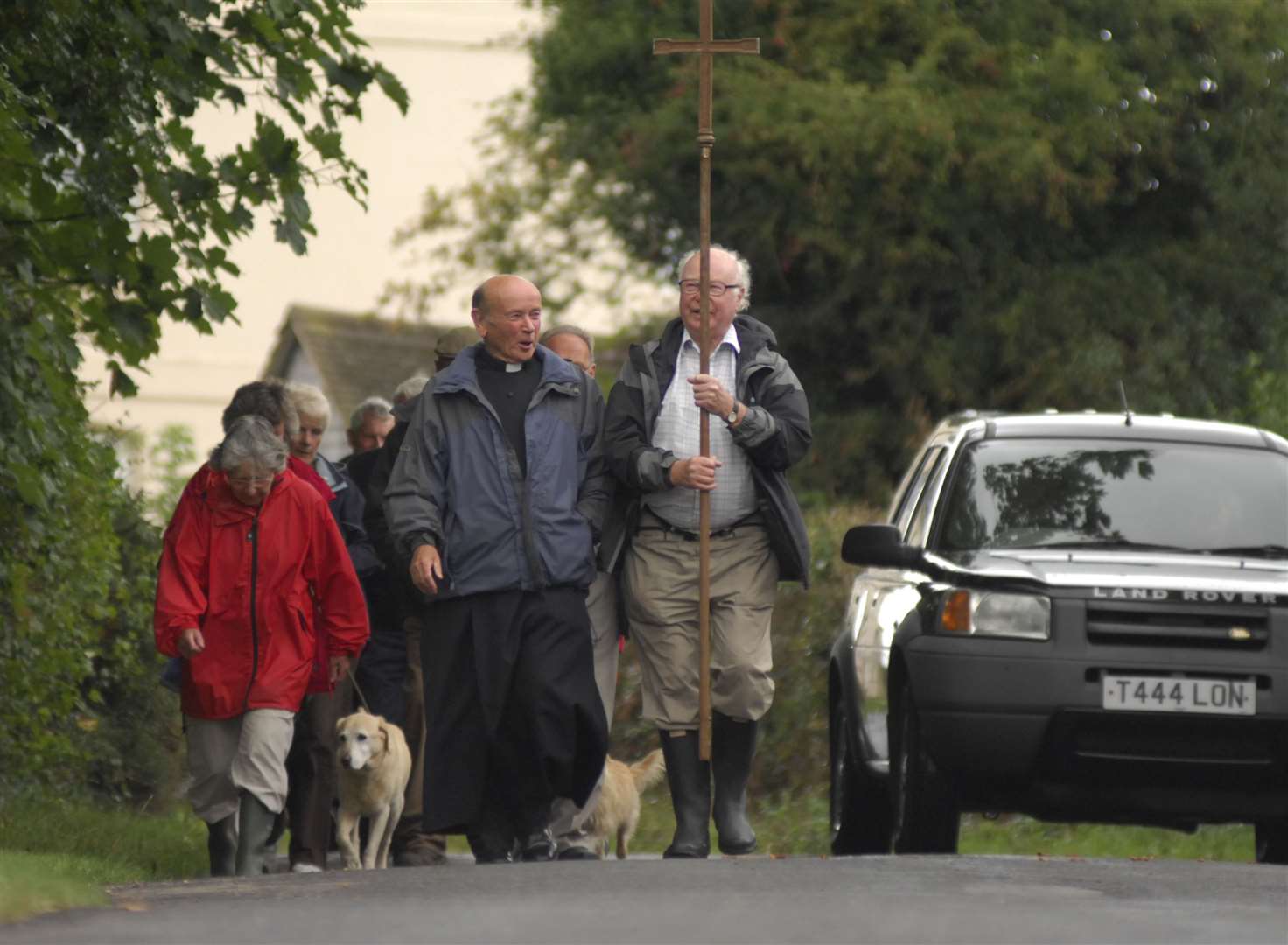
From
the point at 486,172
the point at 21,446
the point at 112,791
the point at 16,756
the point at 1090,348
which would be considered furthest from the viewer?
the point at 486,172

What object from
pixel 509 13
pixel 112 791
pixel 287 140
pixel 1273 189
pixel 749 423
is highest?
pixel 509 13

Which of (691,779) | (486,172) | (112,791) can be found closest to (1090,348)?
(486,172)

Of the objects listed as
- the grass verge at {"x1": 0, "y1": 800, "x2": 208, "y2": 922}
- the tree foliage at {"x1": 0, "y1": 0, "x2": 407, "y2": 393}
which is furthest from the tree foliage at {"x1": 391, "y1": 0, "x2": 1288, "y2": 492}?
the tree foliage at {"x1": 0, "y1": 0, "x2": 407, "y2": 393}

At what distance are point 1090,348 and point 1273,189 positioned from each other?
2.51 m

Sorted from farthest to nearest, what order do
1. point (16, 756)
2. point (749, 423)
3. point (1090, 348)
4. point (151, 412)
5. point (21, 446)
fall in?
point (151, 412) < point (1090, 348) < point (16, 756) < point (21, 446) < point (749, 423)

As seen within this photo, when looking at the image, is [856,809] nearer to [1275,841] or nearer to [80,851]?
[1275,841]

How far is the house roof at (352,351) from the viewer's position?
124ft

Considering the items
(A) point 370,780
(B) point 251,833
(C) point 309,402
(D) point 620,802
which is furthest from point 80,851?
(D) point 620,802

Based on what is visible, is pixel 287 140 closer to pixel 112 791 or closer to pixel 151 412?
pixel 112 791

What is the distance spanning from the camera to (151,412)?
131 ft

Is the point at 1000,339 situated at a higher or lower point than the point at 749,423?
higher

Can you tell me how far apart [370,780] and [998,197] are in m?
16.7

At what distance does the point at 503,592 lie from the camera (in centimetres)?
987

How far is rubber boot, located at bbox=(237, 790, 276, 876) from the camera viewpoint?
10.3m
